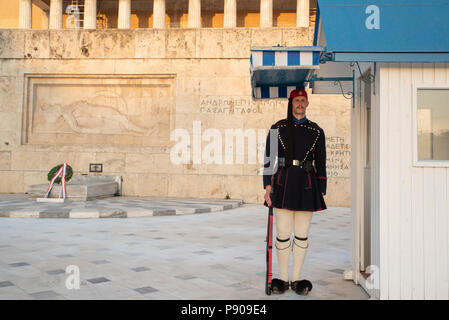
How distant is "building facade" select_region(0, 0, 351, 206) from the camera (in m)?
16.4

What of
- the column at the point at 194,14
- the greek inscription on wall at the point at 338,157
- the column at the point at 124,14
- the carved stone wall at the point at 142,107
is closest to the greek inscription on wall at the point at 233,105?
the carved stone wall at the point at 142,107

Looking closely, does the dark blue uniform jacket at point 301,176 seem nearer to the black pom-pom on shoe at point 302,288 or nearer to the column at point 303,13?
the black pom-pom on shoe at point 302,288

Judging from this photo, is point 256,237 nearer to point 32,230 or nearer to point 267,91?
point 267,91

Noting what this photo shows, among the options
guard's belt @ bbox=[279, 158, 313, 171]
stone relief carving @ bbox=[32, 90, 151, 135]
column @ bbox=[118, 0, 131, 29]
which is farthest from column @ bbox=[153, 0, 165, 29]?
guard's belt @ bbox=[279, 158, 313, 171]

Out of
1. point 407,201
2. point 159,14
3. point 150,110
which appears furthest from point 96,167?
point 407,201

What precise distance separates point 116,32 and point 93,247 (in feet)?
40.7

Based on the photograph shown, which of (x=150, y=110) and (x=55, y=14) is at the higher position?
(x=55, y=14)

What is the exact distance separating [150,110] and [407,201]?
1459 centimetres

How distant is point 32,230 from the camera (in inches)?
344

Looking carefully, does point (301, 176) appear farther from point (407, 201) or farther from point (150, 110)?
point (150, 110)

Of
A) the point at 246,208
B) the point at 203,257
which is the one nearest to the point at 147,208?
the point at 246,208

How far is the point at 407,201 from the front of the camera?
12.7 ft

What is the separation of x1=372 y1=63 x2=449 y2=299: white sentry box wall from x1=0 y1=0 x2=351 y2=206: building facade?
1222 centimetres

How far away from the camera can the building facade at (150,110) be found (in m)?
16.4
